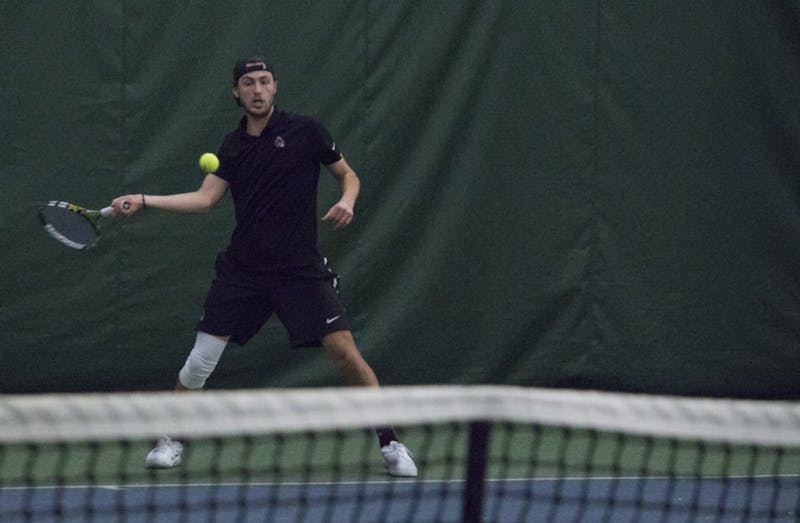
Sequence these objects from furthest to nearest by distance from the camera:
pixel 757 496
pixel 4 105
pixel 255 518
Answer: pixel 4 105 < pixel 757 496 < pixel 255 518

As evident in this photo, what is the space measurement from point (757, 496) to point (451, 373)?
2.37 metres

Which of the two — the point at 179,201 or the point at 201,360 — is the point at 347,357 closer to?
the point at 201,360

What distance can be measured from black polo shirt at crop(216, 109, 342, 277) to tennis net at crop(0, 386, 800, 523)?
1.61 feet

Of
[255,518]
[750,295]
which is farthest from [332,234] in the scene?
[255,518]

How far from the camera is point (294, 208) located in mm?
5820

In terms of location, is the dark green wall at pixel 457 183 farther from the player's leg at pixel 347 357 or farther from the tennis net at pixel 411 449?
the player's leg at pixel 347 357

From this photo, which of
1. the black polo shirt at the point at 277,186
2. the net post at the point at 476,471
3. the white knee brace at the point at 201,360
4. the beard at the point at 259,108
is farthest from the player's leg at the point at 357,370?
the net post at the point at 476,471

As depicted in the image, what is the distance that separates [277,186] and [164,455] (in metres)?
1.01

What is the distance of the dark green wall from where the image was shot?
283 inches

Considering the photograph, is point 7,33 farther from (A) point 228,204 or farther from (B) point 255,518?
(B) point 255,518

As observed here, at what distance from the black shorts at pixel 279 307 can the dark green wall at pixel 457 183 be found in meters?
1.52

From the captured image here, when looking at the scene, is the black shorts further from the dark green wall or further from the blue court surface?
the dark green wall

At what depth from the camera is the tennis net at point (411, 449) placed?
265 cm

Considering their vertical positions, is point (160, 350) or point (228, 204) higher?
point (228, 204)
